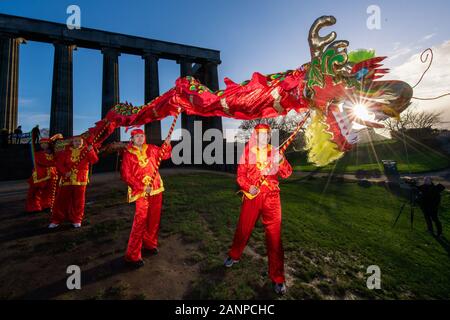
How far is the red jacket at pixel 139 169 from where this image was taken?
3.75 meters

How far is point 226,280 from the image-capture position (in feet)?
10.7

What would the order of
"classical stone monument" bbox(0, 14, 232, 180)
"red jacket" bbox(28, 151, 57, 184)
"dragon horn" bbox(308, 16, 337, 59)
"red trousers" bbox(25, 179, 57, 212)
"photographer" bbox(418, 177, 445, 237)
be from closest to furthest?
"dragon horn" bbox(308, 16, 337, 59) < "red jacket" bbox(28, 151, 57, 184) < "red trousers" bbox(25, 179, 57, 212) < "photographer" bbox(418, 177, 445, 237) < "classical stone monument" bbox(0, 14, 232, 180)

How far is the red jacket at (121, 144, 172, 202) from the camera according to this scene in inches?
148

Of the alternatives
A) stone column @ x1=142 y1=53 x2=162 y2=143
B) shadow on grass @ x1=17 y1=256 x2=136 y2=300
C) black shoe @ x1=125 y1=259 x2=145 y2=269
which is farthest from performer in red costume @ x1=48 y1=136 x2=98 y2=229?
stone column @ x1=142 y1=53 x2=162 y2=143

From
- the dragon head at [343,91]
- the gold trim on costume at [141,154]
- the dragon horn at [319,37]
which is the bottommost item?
the gold trim on costume at [141,154]

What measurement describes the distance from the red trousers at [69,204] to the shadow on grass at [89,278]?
2.23 meters

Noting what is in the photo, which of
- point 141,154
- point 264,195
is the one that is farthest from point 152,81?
point 264,195

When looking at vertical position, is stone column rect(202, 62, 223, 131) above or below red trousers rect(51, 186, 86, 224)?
above

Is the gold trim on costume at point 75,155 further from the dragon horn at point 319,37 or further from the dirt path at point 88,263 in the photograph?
the dragon horn at point 319,37

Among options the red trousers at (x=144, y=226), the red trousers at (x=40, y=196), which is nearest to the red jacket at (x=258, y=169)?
the red trousers at (x=144, y=226)

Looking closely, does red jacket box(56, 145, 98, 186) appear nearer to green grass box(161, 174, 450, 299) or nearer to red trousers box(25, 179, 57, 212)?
red trousers box(25, 179, 57, 212)

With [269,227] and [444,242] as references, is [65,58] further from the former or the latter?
[444,242]

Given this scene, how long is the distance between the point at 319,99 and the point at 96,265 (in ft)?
13.5

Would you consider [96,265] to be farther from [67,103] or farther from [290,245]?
[67,103]
